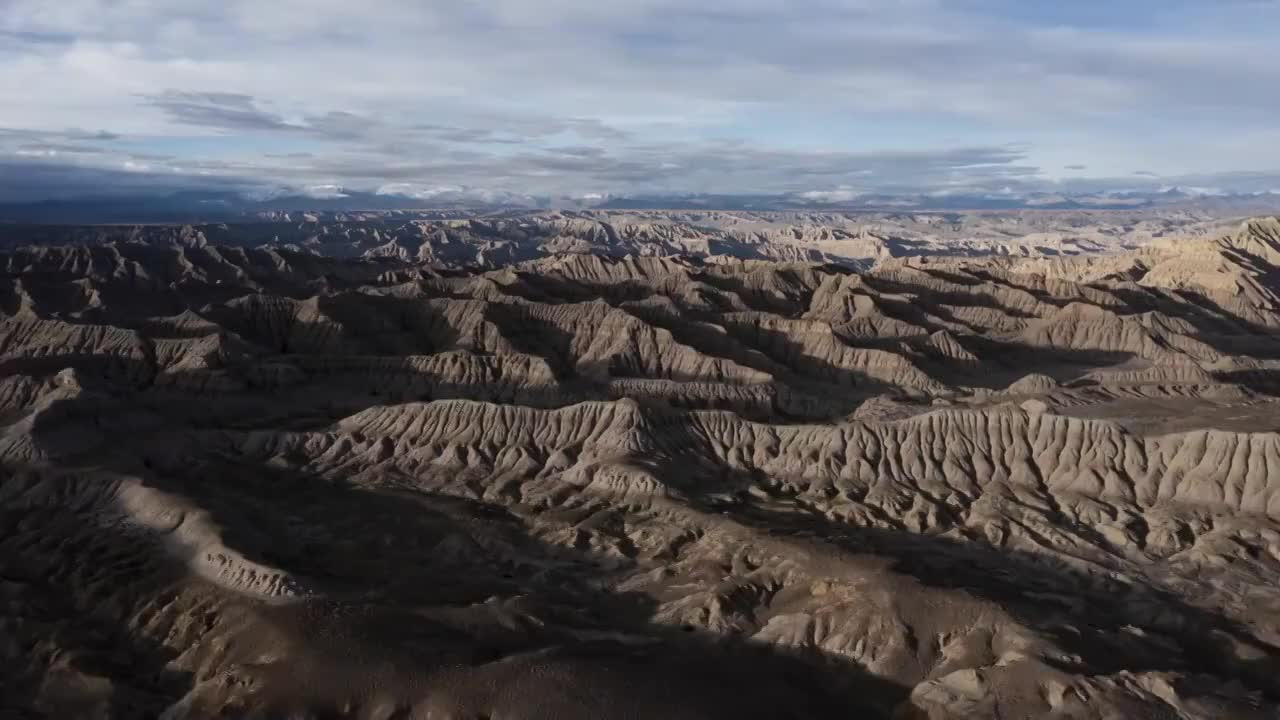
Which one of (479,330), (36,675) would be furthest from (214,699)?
(479,330)

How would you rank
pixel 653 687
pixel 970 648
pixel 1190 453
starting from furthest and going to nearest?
1. pixel 1190 453
2. pixel 970 648
3. pixel 653 687

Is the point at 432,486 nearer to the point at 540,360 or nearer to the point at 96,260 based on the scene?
the point at 540,360

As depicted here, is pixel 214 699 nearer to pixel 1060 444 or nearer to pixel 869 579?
pixel 869 579

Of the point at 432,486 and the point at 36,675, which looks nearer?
the point at 36,675

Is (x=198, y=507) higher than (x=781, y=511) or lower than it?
higher

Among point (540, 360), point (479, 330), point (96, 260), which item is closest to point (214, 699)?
point (540, 360)

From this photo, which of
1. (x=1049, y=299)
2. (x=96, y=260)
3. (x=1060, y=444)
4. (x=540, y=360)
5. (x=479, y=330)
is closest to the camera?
(x=1060, y=444)
